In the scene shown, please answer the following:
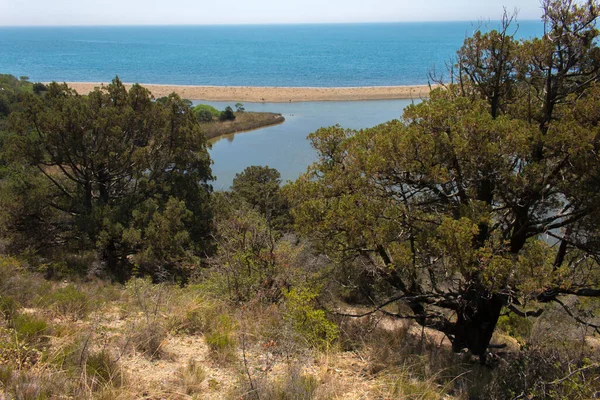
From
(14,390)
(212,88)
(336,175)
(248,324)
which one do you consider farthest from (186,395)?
(212,88)

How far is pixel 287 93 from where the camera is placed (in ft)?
212

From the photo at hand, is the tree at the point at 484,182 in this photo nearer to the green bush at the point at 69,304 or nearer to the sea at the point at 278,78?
the sea at the point at 278,78

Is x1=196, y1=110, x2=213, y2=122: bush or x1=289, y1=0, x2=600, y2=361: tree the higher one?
x1=289, y1=0, x2=600, y2=361: tree

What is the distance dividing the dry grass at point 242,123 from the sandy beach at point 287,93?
38.0 ft

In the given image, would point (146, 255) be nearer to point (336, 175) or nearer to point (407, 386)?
point (336, 175)

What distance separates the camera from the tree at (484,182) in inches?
241

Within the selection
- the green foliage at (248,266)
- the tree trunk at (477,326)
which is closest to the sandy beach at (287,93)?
the green foliage at (248,266)

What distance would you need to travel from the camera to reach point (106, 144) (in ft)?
45.0

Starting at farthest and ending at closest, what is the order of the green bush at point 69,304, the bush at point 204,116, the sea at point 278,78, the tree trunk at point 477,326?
the bush at point 204,116 → the sea at point 278,78 → the tree trunk at point 477,326 → the green bush at point 69,304

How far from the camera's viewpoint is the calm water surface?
3117cm

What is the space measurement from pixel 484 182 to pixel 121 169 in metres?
11.2

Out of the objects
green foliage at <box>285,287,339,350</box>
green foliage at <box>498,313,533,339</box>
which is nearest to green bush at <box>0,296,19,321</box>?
green foliage at <box>285,287,339,350</box>

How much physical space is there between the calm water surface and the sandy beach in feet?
10.2

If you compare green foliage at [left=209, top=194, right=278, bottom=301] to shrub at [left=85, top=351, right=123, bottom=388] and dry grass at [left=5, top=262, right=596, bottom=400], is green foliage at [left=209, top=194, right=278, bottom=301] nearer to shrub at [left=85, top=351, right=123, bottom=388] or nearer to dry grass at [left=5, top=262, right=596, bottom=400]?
dry grass at [left=5, top=262, right=596, bottom=400]
